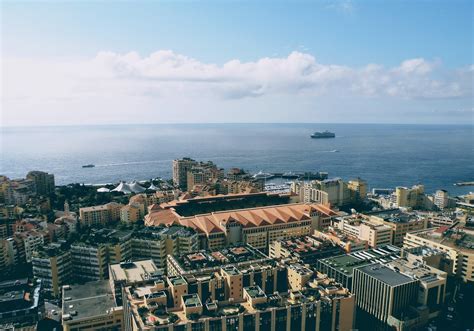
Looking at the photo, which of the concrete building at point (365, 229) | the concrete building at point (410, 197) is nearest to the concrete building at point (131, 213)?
the concrete building at point (365, 229)

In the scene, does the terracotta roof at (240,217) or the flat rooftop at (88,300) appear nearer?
the flat rooftop at (88,300)

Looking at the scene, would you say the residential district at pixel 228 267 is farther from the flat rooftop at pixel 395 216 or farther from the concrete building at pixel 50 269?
the flat rooftop at pixel 395 216

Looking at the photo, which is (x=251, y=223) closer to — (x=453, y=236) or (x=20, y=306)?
(x=453, y=236)

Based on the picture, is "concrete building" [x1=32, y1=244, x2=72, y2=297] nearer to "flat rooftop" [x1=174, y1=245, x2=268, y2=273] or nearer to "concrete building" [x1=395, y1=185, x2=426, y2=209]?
"flat rooftop" [x1=174, y1=245, x2=268, y2=273]

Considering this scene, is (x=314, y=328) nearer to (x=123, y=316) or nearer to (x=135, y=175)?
(x=123, y=316)

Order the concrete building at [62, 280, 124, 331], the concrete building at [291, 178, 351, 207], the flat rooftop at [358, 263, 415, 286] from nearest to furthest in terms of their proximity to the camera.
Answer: the concrete building at [62, 280, 124, 331] → the flat rooftop at [358, 263, 415, 286] → the concrete building at [291, 178, 351, 207]

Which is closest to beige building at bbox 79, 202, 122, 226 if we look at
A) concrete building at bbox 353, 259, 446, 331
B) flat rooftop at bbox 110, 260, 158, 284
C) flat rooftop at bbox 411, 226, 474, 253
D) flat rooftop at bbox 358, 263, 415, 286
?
flat rooftop at bbox 110, 260, 158, 284
